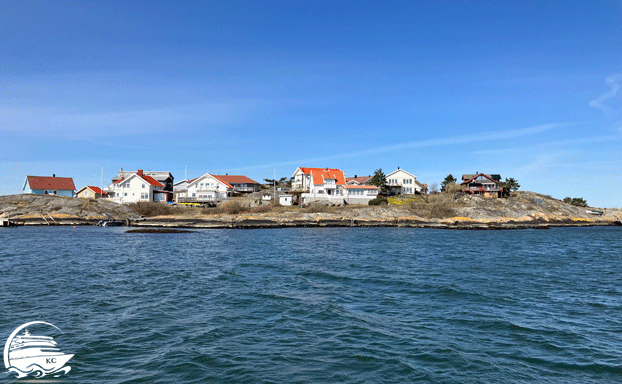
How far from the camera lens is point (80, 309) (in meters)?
15.5

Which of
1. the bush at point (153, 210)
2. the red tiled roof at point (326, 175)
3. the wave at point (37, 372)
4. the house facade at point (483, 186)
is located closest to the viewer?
the wave at point (37, 372)

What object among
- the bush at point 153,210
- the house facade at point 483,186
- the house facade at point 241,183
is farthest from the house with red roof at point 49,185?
the house facade at point 483,186

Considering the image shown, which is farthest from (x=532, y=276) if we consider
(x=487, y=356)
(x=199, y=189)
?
(x=199, y=189)

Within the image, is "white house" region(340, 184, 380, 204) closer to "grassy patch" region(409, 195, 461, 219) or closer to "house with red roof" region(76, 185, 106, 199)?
"grassy patch" region(409, 195, 461, 219)

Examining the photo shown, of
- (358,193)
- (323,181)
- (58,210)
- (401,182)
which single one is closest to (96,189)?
(58,210)

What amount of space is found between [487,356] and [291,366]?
19.3 feet

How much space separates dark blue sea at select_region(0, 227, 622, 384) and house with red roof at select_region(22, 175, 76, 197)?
9155cm

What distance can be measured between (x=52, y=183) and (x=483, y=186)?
129 meters

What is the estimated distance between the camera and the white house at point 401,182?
11944cm

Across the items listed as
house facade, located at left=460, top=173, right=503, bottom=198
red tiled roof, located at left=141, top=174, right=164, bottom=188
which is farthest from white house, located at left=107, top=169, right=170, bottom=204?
house facade, located at left=460, top=173, right=503, bottom=198

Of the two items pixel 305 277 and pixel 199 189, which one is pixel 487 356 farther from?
pixel 199 189

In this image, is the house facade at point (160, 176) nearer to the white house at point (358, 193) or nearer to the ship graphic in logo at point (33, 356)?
the white house at point (358, 193)

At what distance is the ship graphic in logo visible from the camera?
388 inches

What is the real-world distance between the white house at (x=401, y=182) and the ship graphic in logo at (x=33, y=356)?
112469mm
